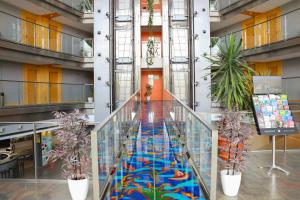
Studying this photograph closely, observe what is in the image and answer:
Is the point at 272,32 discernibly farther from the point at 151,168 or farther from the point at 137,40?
the point at 151,168

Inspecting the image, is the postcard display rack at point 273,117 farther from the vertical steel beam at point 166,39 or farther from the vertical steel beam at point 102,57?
the vertical steel beam at point 166,39

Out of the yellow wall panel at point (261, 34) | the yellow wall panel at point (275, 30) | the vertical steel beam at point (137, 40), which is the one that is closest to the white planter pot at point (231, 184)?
the yellow wall panel at point (275, 30)

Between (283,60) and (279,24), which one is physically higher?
(279,24)

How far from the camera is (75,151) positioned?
14.8 feet

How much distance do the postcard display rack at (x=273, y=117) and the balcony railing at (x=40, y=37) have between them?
9.73 metres

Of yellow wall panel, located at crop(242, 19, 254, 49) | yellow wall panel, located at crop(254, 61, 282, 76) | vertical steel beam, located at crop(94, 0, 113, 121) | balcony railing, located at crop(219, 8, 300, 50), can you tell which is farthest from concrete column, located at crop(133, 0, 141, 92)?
yellow wall panel, located at crop(254, 61, 282, 76)

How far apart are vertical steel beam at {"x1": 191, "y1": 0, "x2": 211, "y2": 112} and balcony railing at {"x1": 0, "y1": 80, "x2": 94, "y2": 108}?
623 centimetres

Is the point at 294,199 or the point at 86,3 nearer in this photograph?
the point at 294,199

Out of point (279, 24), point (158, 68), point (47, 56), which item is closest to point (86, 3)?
point (47, 56)

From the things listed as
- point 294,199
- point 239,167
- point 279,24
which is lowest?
point 294,199

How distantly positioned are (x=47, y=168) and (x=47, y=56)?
9300 millimetres

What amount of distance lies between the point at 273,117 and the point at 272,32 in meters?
8.78

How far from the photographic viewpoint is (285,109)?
5652 millimetres

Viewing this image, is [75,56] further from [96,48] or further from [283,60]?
[283,60]
